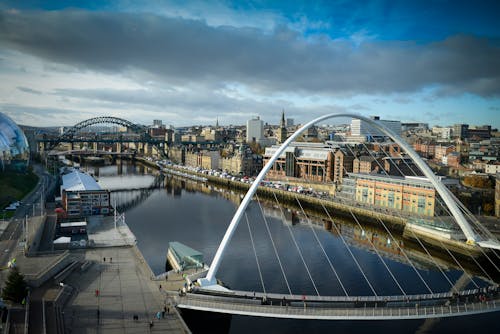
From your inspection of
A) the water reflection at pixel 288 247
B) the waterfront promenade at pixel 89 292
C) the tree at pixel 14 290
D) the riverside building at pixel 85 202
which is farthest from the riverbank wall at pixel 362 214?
the tree at pixel 14 290

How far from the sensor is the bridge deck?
1261 centimetres

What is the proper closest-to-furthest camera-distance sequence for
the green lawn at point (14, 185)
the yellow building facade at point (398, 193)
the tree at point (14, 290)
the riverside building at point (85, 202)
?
the tree at point (14, 290)
the riverside building at point (85, 202)
the yellow building facade at point (398, 193)
the green lawn at point (14, 185)

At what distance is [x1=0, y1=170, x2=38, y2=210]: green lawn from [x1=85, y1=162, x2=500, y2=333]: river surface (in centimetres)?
903

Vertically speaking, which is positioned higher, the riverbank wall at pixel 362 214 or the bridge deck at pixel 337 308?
the bridge deck at pixel 337 308

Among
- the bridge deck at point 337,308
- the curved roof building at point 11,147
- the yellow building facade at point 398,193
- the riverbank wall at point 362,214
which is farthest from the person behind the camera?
the curved roof building at point 11,147

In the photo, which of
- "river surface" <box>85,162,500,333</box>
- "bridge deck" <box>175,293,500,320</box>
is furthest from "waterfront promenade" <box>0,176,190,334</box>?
"river surface" <box>85,162,500,333</box>

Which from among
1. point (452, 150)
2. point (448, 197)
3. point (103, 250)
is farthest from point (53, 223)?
point (452, 150)

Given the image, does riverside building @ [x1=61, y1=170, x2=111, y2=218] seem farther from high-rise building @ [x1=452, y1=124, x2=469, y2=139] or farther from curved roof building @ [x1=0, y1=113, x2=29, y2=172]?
high-rise building @ [x1=452, y1=124, x2=469, y2=139]

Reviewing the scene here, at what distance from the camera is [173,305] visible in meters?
13.4

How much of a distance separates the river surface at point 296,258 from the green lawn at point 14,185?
903 cm

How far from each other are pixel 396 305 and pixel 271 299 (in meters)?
4.06

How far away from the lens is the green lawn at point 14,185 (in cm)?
3391

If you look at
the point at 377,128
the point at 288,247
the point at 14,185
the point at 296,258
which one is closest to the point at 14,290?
the point at 296,258

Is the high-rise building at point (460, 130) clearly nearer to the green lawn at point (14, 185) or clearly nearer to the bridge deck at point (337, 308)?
the green lawn at point (14, 185)
